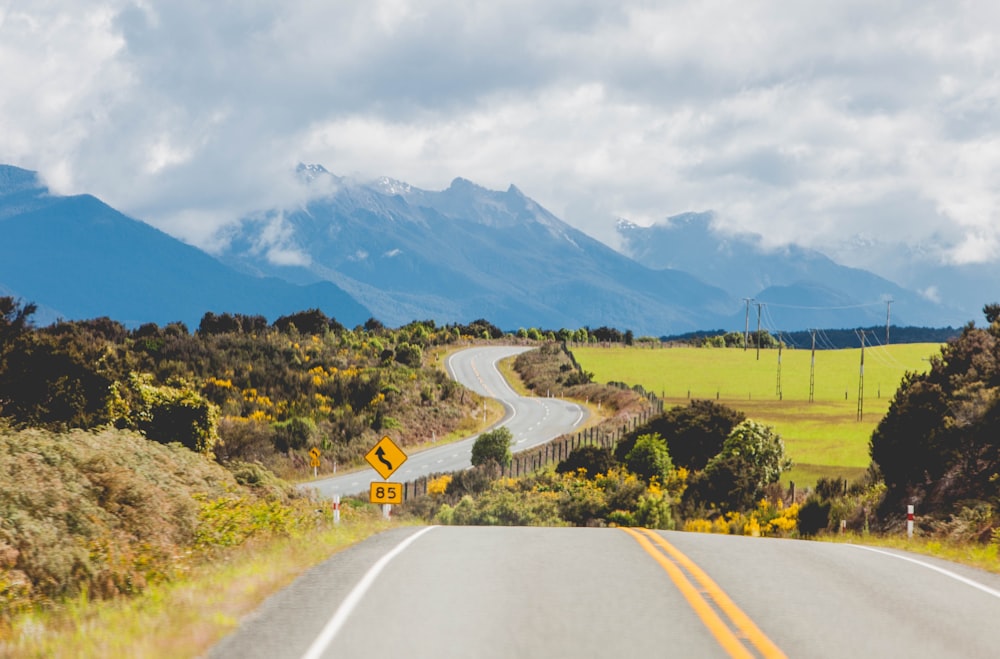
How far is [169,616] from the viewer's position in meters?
8.34

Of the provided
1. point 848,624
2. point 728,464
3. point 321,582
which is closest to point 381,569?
point 321,582

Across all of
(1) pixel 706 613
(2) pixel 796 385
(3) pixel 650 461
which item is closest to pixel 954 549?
(1) pixel 706 613

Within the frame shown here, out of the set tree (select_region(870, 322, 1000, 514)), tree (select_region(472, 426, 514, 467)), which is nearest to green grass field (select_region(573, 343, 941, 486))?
tree (select_region(472, 426, 514, 467))

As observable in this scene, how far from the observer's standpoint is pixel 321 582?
1019 centimetres

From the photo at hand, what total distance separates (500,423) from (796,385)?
1576 inches

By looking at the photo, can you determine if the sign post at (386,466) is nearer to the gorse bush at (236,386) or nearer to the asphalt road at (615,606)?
the asphalt road at (615,606)

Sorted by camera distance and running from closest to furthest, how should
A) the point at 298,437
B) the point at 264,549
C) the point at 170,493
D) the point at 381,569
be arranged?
the point at 381,569 < the point at 264,549 < the point at 170,493 < the point at 298,437

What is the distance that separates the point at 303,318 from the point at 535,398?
2447cm

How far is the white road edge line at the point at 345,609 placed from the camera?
23.2 ft

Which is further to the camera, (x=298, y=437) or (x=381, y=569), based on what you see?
(x=298, y=437)

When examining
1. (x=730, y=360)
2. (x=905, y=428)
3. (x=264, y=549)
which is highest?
(x=730, y=360)

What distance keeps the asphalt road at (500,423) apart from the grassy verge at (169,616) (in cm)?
2524

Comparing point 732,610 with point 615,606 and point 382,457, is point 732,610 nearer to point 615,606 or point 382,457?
point 615,606

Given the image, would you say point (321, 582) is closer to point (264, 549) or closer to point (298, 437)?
point (264, 549)
